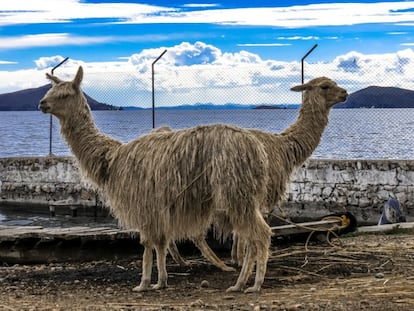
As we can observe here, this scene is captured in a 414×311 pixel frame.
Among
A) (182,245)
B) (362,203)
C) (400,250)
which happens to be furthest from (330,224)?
(362,203)

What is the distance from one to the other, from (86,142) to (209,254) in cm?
204

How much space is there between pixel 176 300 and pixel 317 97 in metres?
3.27

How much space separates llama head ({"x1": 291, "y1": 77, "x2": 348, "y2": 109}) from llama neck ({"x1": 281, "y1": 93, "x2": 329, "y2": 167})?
27mm

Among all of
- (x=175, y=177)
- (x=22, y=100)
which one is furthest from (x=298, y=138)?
(x=22, y=100)

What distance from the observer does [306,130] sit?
10.1 m

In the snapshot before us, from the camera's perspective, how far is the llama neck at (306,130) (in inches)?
394

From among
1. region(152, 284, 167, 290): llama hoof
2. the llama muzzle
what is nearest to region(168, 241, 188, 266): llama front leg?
region(152, 284, 167, 290): llama hoof

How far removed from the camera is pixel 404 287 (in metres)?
8.18

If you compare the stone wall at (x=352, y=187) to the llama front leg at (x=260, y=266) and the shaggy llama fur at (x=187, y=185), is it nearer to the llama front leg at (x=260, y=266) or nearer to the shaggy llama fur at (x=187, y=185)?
the shaggy llama fur at (x=187, y=185)

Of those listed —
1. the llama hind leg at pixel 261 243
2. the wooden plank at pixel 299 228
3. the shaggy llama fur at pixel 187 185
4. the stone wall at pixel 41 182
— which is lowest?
the stone wall at pixel 41 182

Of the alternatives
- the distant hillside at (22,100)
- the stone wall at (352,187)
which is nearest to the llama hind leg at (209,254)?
the stone wall at (352,187)

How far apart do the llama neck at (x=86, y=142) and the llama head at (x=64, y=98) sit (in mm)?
88

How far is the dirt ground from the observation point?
7.74 metres

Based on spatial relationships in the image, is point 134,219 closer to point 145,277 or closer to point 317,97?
point 145,277
